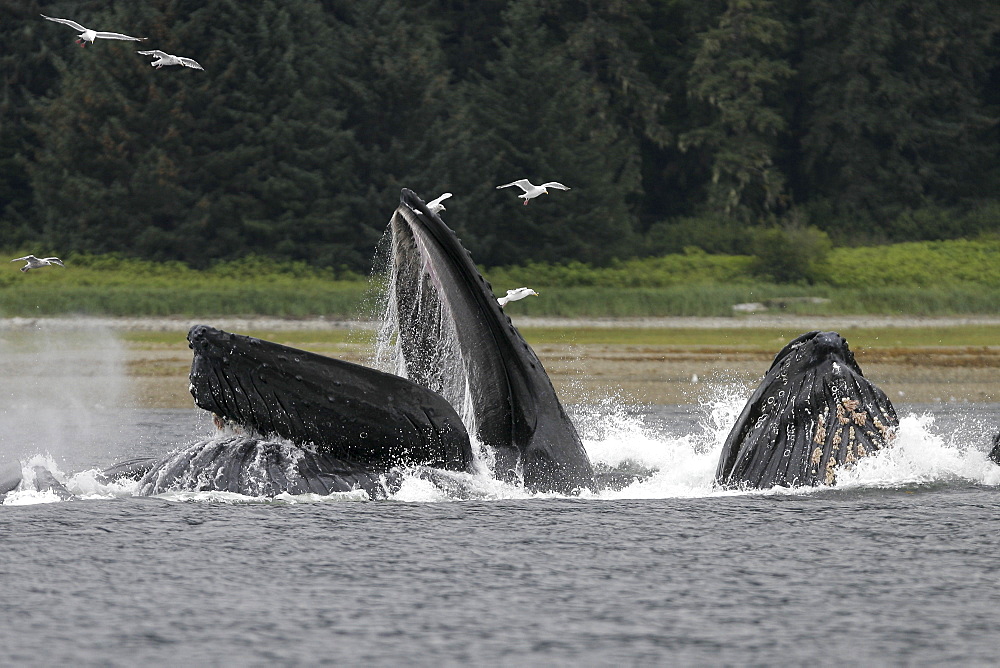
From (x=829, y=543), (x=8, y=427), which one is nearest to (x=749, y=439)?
(x=829, y=543)

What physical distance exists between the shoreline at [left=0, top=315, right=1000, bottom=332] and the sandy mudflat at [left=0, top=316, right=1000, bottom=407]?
1.6 inches

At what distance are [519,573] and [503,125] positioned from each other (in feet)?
148

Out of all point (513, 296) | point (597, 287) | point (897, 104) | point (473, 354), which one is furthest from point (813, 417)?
point (897, 104)

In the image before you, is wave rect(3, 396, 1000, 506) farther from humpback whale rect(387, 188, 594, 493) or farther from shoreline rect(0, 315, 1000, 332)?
shoreline rect(0, 315, 1000, 332)

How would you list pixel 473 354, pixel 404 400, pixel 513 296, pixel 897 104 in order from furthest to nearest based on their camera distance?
pixel 897 104
pixel 513 296
pixel 473 354
pixel 404 400

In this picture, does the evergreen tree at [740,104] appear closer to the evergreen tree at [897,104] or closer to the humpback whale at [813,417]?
the evergreen tree at [897,104]

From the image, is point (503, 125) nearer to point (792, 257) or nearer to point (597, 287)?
point (597, 287)

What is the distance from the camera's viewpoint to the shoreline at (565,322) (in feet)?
135

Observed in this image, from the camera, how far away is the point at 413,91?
5375 cm

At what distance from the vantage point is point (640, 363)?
31594 millimetres

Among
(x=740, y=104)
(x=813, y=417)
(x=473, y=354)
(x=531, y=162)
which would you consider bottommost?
(x=813, y=417)

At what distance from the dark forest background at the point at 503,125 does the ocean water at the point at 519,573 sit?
40024mm

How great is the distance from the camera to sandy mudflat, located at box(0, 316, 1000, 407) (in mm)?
26438

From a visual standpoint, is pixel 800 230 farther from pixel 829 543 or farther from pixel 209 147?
pixel 829 543
